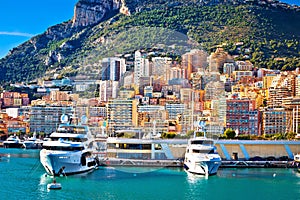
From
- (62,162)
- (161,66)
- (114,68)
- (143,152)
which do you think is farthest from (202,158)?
(114,68)

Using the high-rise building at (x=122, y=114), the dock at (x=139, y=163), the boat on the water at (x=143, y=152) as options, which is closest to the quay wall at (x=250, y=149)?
the boat on the water at (x=143, y=152)

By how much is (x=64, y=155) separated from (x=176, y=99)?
36.3 metres

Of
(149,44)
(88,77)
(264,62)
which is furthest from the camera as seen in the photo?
(264,62)

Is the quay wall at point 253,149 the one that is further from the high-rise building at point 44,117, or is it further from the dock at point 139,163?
the high-rise building at point 44,117

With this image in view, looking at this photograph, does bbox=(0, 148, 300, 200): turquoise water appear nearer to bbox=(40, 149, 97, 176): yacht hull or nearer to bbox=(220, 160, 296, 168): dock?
bbox=(40, 149, 97, 176): yacht hull

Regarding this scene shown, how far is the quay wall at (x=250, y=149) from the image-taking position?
38.1 meters

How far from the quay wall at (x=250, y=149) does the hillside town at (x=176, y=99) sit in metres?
9.52

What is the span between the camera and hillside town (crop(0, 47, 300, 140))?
52594mm

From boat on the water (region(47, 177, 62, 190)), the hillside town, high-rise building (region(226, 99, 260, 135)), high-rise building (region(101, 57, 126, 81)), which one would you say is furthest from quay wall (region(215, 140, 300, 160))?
high-rise building (region(101, 57, 126, 81))

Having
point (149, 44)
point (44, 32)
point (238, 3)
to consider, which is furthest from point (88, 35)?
point (149, 44)

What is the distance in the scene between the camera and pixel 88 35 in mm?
100188

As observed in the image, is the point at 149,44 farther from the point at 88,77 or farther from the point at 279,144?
the point at 279,144

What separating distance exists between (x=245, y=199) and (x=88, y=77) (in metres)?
40.4

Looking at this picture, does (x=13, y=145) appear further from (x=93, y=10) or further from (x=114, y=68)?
(x=93, y=10)
